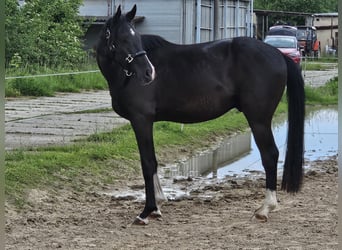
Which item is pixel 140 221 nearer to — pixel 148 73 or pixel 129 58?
pixel 148 73

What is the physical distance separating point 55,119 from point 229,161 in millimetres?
4213

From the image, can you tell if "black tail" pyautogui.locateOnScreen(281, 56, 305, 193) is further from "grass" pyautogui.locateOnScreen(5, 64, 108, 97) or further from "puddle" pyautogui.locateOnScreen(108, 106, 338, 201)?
"grass" pyautogui.locateOnScreen(5, 64, 108, 97)

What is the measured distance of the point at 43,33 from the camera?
22.4m

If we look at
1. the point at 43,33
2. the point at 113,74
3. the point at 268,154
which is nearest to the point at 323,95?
the point at 43,33

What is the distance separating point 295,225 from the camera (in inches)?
239

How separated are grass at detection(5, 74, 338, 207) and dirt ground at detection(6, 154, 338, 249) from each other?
0.28 metres

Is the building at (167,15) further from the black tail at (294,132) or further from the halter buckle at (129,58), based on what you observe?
the halter buckle at (129,58)

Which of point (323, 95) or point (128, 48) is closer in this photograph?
point (128, 48)

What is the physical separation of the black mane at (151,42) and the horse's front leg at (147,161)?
0.70 meters

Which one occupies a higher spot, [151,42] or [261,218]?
[151,42]

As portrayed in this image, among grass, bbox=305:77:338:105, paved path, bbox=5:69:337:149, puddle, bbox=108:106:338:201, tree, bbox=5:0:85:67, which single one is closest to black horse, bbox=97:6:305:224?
puddle, bbox=108:106:338:201

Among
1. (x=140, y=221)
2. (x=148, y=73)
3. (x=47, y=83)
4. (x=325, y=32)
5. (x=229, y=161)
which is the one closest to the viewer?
(x=148, y=73)

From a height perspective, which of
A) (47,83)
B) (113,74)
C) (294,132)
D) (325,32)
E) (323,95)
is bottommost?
(323,95)

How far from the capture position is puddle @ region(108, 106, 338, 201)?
8.19 meters
